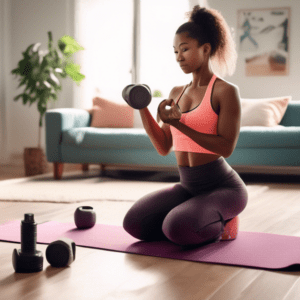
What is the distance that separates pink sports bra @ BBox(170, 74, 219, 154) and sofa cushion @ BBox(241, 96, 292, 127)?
2.39 m

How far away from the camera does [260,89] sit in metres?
4.97

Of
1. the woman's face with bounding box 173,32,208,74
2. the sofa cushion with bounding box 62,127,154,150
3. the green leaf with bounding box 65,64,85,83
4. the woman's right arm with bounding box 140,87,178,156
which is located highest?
the green leaf with bounding box 65,64,85,83

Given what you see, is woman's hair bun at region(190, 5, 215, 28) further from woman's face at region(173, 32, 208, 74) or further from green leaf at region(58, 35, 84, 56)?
green leaf at region(58, 35, 84, 56)

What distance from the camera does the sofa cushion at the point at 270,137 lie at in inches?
148

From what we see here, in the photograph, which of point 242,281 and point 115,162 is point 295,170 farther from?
point 242,281

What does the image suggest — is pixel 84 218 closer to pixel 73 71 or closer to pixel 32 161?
pixel 32 161

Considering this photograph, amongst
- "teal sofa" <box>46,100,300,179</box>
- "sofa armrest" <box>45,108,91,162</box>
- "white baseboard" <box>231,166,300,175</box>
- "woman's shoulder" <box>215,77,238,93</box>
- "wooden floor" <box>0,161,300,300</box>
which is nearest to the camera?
"wooden floor" <box>0,161,300,300</box>

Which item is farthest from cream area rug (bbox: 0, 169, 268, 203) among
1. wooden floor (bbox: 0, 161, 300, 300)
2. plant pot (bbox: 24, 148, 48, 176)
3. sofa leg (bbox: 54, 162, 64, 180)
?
wooden floor (bbox: 0, 161, 300, 300)

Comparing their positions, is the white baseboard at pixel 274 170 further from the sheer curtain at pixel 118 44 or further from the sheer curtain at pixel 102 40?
the sheer curtain at pixel 102 40

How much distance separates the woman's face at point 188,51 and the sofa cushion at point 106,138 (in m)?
2.20

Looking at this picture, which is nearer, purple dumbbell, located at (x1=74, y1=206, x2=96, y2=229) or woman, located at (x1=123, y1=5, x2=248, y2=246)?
woman, located at (x1=123, y1=5, x2=248, y2=246)

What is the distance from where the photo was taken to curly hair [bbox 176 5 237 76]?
1.83 meters

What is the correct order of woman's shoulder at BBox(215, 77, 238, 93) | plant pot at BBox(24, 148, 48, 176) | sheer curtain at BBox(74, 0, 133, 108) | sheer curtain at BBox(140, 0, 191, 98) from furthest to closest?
sheer curtain at BBox(74, 0, 133, 108) < sheer curtain at BBox(140, 0, 191, 98) < plant pot at BBox(24, 148, 48, 176) < woman's shoulder at BBox(215, 77, 238, 93)

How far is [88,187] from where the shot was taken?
3.62 meters
